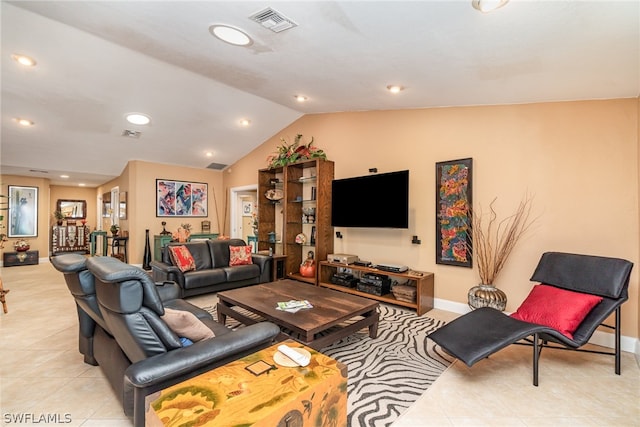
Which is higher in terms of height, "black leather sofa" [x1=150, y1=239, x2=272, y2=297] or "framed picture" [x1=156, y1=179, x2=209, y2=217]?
"framed picture" [x1=156, y1=179, x2=209, y2=217]

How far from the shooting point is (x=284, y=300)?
2.87 metres

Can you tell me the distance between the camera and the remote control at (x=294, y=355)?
1455 mm

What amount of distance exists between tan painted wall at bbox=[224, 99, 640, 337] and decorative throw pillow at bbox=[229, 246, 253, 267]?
1818 millimetres

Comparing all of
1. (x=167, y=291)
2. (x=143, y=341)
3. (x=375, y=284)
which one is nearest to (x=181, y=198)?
(x=167, y=291)

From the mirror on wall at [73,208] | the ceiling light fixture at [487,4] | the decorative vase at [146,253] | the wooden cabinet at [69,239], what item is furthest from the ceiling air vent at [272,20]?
the mirror on wall at [73,208]

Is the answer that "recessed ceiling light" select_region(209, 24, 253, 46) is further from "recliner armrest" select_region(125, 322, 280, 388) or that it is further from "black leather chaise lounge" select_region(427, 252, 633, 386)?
"black leather chaise lounge" select_region(427, 252, 633, 386)

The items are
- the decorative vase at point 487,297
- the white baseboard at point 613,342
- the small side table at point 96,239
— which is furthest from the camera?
the small side table at point 96,239

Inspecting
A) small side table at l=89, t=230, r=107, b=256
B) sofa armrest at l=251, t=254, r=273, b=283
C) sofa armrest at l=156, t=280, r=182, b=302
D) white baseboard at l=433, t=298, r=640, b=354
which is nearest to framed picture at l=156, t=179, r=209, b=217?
small side table at l=89, t=230, r=107, b=256

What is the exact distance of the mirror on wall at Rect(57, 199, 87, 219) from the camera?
951 cm

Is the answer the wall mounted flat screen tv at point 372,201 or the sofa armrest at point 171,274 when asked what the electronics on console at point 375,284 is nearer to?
the wall mounted flat screen tv at point 372,201

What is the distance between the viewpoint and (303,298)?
2.93 meters

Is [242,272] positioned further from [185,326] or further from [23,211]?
[23,211]

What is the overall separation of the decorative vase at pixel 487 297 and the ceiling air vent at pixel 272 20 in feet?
10.3

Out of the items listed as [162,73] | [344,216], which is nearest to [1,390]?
[162,73]
